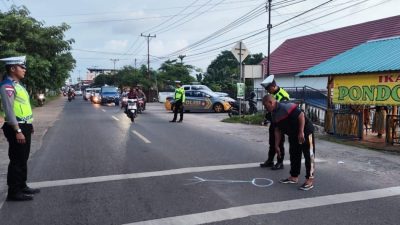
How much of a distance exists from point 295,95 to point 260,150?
12299 mm

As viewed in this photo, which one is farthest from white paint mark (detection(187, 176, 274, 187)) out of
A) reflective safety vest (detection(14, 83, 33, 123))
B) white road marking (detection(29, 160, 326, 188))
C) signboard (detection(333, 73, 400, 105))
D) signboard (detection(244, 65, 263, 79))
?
signboard (detection(244, 65, 263, 79))

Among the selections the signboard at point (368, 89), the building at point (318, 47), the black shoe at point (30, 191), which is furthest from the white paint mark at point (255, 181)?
the building at point (318, 47)

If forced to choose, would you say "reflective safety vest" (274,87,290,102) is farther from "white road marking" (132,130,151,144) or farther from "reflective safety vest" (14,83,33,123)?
"white road marking" (132,130,151,144)

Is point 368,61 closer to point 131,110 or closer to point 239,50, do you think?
point 239,50

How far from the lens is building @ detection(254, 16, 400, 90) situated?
104ft

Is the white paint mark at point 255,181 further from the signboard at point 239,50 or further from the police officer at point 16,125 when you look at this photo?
the signboard at point 239,50

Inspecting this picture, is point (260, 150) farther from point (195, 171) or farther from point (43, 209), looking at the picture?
point (43, 209)

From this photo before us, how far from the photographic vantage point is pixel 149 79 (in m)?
64.1

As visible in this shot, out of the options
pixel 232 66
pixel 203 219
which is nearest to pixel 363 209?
pixel 203 219

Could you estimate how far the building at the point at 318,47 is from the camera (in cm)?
3158

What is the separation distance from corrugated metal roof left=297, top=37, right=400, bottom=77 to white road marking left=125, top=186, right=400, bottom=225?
6128 millimetres

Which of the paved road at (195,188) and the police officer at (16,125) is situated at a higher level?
the police officer at (16,125)

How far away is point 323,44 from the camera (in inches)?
1407

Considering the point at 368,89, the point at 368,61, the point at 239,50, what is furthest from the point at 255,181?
the point at 239,50
